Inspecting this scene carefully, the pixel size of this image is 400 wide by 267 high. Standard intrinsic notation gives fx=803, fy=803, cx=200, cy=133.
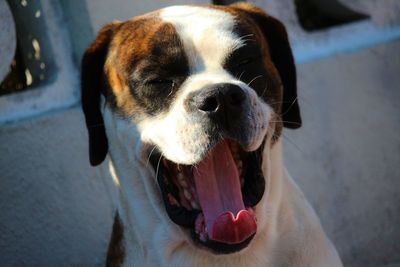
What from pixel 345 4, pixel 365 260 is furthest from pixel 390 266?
pixel 345 4

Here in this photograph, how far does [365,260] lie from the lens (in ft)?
17.8

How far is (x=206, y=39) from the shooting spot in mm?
3252

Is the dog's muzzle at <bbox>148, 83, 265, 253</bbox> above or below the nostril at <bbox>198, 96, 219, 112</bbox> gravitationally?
below

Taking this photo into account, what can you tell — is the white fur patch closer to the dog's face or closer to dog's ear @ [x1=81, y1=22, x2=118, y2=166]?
the dog's face

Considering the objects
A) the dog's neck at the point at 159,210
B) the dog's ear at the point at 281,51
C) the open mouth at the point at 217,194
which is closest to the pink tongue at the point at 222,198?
the open mouth at the point at 217,194

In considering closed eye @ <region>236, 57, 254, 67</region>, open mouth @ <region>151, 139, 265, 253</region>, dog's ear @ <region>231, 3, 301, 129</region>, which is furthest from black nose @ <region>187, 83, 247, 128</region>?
dog's ear @ <region>231, 3, 301, 129</region>

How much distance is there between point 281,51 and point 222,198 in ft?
2.62

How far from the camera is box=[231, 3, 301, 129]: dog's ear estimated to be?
11.8ft

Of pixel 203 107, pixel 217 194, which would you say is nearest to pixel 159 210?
pixel 217 194

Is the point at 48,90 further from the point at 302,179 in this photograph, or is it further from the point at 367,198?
the point at 367,198

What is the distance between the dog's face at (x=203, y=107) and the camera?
302 cm

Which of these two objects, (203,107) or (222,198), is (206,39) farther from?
(222,198)

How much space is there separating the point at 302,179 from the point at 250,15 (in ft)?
6.21

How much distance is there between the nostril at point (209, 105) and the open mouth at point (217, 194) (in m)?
0.20
